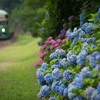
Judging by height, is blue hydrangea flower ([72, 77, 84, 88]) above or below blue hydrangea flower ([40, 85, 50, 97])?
above

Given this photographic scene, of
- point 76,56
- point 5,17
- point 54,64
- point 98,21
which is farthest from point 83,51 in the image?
point 5,17

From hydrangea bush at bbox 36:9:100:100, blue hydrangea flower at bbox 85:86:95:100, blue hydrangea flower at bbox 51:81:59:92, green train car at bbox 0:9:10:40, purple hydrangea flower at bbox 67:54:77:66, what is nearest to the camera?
blue hydrangea flower at bbox 85:86:95:100

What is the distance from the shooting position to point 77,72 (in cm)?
550

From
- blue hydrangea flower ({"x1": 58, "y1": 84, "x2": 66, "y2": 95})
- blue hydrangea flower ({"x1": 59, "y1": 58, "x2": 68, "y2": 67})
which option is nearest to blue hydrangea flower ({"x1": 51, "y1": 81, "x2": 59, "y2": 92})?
blue hydrangea flower ({"x1": 58, "y1": 84, "x2": 66, "y2": 95})

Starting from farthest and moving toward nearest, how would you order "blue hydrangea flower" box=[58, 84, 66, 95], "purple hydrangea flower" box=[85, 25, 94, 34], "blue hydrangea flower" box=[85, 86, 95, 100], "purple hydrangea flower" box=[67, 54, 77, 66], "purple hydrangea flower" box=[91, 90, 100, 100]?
1. "purple hydrangea flower" box=[85, 25, 94, 34]
2. "purple hydrangea flower" box=[67, 54, 77, 66]
3. "blue hydrangea flower" box=[58, 84, 66, 95]
4. "blue hydrangea flower" box=[85, 86, 95, 100]
5. "purple hydrangea flower" box=[91, 90, 100, 100]

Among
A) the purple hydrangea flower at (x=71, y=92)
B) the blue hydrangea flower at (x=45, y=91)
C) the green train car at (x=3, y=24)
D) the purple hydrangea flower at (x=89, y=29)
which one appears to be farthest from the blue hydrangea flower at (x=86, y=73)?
the green train car at (x=3, y=24)

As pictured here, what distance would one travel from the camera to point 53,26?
12211 millimetres

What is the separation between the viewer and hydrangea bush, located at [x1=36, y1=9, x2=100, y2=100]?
4969mm

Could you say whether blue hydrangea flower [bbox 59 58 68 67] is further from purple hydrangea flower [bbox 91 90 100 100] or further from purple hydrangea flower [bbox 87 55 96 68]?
purple hydrangea flower [bbox 91 90 100 100]

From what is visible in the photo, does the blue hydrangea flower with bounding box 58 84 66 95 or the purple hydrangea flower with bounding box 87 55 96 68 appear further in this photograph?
the blue hydrangea flower with bounding box 58 84 66 95

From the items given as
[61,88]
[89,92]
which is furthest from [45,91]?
[89,92]

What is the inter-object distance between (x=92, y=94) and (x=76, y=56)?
109cm

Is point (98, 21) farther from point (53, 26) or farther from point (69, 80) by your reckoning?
point (53, 26)

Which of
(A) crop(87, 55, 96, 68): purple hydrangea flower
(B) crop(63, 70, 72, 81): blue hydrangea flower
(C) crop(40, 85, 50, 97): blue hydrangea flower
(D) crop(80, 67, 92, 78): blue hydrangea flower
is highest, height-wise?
(A) crop(87, 55, 96, 68): purple hydrangea flower
